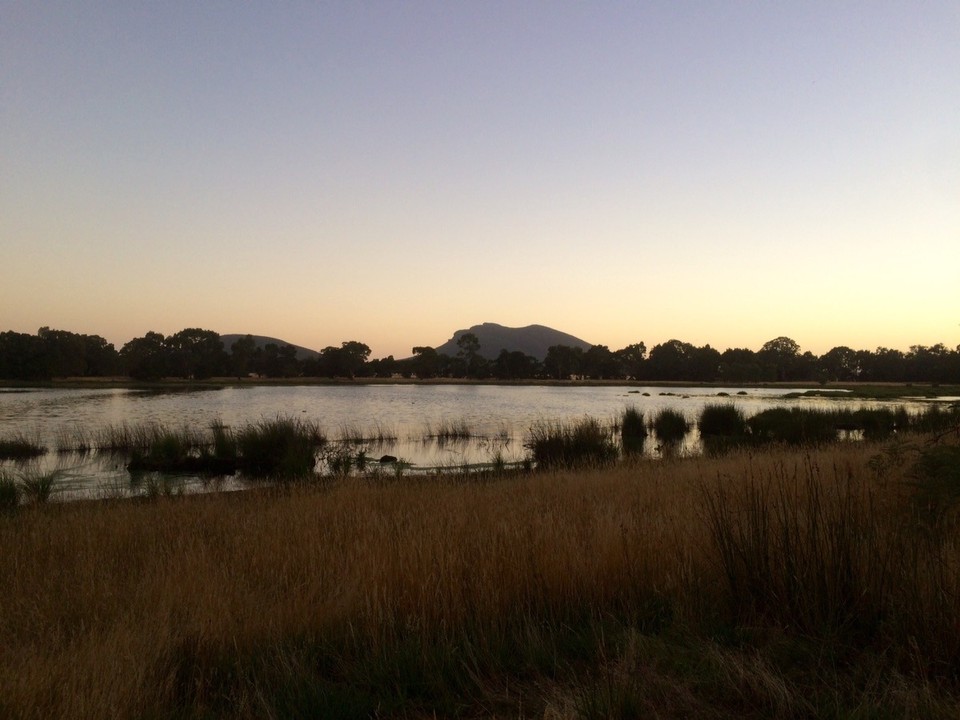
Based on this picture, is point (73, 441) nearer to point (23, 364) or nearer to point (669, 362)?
point (23, 364)

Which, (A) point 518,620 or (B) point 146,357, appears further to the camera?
(B) point 146,357

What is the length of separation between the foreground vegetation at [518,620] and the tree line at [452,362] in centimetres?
10510

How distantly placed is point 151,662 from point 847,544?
4473 mm

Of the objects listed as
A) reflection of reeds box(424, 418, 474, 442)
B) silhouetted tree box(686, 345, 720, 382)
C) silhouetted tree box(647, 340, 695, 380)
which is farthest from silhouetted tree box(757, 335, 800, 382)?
reflection of reeds box(424, 418, 474, 442)

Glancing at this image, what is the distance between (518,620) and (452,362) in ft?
489

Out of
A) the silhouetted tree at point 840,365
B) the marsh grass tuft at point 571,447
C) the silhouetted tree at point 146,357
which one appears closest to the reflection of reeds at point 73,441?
the marsh grass tuft at point 571,447

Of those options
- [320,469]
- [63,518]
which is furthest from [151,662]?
[320,469]

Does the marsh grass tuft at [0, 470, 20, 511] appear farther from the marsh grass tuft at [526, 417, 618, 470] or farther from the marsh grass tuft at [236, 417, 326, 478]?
the marsh grass tuft at [526, 417, 618, 470]

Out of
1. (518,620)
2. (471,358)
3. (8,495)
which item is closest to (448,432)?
(8,495)

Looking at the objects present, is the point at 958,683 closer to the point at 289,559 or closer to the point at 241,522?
the point at 289,559

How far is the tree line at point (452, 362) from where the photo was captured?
100 meters

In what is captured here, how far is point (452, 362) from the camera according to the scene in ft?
502

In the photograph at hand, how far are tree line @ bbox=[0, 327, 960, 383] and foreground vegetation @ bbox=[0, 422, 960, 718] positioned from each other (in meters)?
105

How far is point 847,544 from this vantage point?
3980 mm
